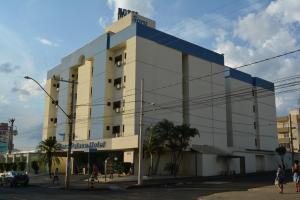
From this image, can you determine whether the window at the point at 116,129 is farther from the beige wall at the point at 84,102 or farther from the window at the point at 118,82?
the beige wall at the point at 84,102

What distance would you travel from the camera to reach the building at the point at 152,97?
52.3 meters

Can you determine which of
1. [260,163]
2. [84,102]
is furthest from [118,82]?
[260,163]

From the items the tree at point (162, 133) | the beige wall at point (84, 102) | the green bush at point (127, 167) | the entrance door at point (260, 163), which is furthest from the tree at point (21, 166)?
the entrance door at point (260, 163)

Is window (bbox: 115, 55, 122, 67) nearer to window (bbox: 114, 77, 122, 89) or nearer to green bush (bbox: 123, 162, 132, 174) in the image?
window (bbox: 114, 77, 122, 89)

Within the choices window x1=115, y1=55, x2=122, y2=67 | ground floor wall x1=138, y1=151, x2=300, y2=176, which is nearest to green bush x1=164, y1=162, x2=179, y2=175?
ground floor wall x1=138, y1=151, x2=300, y2=176

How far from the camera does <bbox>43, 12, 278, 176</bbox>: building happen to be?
52281mm

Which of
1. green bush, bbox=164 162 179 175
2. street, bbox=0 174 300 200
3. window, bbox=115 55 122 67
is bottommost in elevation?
street, bbox=0 174 300 200

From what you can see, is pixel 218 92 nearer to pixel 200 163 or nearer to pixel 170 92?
pixel 170 92

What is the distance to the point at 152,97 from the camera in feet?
176

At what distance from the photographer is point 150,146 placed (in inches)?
1746

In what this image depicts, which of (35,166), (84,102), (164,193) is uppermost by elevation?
(84,102)

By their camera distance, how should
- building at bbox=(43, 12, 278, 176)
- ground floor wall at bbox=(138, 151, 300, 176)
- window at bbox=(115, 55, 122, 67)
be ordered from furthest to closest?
window at bbox=(115, 55, 122, 67) → building at bbox=(43, 12, 278, 176) → ground floor wall at bbox=(138, 151, 300, 176)

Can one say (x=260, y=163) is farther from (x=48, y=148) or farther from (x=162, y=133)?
(x=48, y=148)

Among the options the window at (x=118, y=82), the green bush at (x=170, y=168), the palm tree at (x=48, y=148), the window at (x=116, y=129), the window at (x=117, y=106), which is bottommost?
the green bush at (x=170, y=168)
